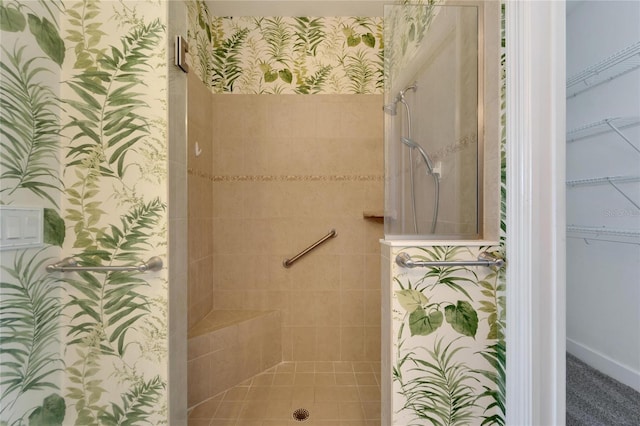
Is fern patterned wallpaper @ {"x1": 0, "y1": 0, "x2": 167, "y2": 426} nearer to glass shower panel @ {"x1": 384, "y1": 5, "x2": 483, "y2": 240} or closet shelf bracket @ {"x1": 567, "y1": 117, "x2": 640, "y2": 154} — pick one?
glass shower panel @ {"x1": 384, "y1": 5, "x2": 483, "y2": 240}

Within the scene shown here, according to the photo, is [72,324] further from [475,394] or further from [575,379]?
[575,379]

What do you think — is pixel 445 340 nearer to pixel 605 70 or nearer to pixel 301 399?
pixel 301 399

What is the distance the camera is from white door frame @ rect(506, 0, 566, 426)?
76cm

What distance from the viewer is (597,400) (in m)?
1.26

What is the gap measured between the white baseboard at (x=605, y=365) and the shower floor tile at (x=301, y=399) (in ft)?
3.63

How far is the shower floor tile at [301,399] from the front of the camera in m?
1.41

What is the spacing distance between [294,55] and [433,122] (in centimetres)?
139

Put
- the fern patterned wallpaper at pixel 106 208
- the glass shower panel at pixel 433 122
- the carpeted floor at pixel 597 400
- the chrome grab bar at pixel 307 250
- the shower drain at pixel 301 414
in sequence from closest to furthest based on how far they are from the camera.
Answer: the fern patterned wallpaper at pixel 106 208, the glass shower panel at pixel 433 122, the carpeted floor at pixel 597 400, the shower drain at pixel 301 414, the chrome grab bar at pixel 307 250

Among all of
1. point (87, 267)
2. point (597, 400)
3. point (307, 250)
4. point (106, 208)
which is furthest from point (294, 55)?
point (597, 400)

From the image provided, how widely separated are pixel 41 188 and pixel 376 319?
1.97 meters

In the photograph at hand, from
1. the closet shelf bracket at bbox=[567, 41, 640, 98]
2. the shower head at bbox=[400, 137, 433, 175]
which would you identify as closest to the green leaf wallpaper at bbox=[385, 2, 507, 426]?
the shower head at bbox=[400, 137, 433, 175]

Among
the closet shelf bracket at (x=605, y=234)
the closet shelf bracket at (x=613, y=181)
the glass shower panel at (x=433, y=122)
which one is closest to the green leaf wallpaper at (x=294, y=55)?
Answer: the glass shower panel at (x=433, y=122)

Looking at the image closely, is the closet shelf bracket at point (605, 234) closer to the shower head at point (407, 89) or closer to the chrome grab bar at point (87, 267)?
the shower head at point (407, 89)

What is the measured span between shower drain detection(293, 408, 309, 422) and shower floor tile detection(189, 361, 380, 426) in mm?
13
